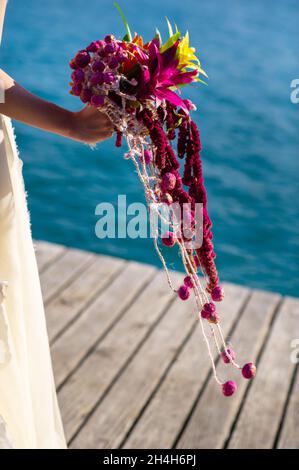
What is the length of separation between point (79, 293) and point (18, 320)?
1.53 meters

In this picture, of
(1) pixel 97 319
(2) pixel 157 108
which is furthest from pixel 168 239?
(1) pixel 97 319

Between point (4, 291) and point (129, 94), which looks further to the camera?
point (4, 291)

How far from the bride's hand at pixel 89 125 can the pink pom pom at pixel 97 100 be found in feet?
0.16

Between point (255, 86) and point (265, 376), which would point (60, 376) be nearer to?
point (265, 376)

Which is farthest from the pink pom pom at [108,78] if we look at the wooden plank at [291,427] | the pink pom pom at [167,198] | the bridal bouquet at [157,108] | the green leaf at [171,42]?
the wooden plank at [291,427]

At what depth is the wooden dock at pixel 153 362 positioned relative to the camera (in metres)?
2.25

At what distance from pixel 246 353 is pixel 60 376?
2.22 feet

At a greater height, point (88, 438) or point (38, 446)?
point (38, 446)

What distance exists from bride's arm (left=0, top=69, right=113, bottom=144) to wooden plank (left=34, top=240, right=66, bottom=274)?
194 centimetres

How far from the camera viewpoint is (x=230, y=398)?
2.42 m

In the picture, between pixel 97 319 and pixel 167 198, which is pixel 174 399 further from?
pixel 167 198

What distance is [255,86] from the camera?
735 cm

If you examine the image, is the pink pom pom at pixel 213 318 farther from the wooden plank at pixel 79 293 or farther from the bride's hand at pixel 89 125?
the wooden plank at pixel 79 293
